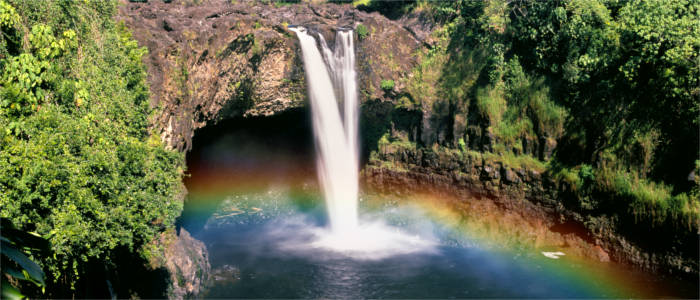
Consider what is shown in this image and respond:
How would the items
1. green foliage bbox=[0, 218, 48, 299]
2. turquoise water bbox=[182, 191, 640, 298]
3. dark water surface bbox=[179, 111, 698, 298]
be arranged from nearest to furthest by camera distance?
Answer: green foliage bbox=[0, 218, 48, 299] → turquoise water bbox=[182, 191, 640, 298] → dark water surface bbox=[179, 111, 698, 298]

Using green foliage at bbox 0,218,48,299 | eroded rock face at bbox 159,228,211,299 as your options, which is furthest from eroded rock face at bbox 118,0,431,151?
green foliage at bbox 0,218,48,299

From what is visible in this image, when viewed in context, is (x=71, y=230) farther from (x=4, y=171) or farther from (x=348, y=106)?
(x=348, y=106)

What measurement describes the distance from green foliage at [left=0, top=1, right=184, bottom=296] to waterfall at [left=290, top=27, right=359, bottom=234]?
8.69 meters

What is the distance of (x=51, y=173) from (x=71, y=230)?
3.55ft

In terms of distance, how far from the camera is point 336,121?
74.6 feet

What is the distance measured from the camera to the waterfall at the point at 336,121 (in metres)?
21.5

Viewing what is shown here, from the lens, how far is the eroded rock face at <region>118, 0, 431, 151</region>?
54.1 ft

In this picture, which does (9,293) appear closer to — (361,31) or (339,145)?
(339,145)

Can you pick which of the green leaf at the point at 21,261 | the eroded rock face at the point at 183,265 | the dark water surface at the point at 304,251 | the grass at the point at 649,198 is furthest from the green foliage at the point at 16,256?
the grass at the point at 649,198

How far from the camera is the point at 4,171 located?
775 centimetres

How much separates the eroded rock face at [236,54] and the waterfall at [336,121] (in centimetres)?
54

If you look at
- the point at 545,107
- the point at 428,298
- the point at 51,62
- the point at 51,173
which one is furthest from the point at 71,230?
the point at 545,107

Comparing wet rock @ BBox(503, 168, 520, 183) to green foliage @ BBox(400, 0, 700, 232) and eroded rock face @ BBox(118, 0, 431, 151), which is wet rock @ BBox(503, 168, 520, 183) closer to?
green foliage @ BBox(400, 0, 700, 232)

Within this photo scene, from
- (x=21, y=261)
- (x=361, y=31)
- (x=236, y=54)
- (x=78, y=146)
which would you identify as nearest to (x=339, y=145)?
(x=361, y=31)
